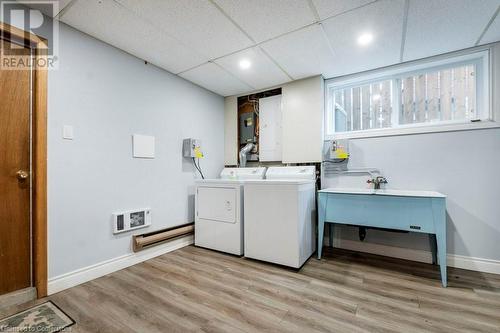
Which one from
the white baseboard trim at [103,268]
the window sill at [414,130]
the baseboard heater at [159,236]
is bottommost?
the white baseboard trim at [103,268]

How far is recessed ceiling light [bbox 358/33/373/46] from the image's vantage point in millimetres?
2066

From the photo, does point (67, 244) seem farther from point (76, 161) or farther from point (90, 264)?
point (76, 161)

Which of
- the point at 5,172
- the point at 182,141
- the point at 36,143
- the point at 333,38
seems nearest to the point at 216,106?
the point at 182,141

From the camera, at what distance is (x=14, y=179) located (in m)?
1.68

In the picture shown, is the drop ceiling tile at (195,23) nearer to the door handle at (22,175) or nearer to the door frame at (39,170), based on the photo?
the door frame at (39,170)

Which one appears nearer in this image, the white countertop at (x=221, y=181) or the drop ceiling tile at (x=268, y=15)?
the drop ceiling tile at (x=268, y=15)

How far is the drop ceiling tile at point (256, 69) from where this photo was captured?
8.01 feet

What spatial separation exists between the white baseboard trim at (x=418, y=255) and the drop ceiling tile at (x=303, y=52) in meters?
2.23

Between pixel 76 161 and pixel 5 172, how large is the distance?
1.42 feet

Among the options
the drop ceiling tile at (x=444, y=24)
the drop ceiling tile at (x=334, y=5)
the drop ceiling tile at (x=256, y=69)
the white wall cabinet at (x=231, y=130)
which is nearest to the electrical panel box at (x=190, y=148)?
the white wall cabinet at (x=231, y=130)

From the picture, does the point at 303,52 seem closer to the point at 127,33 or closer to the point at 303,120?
the point at 303,120

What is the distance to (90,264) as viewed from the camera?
2.03 m

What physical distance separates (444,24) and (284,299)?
2669 mm

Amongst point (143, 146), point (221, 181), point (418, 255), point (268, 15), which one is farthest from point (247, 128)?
point (418, 255)
